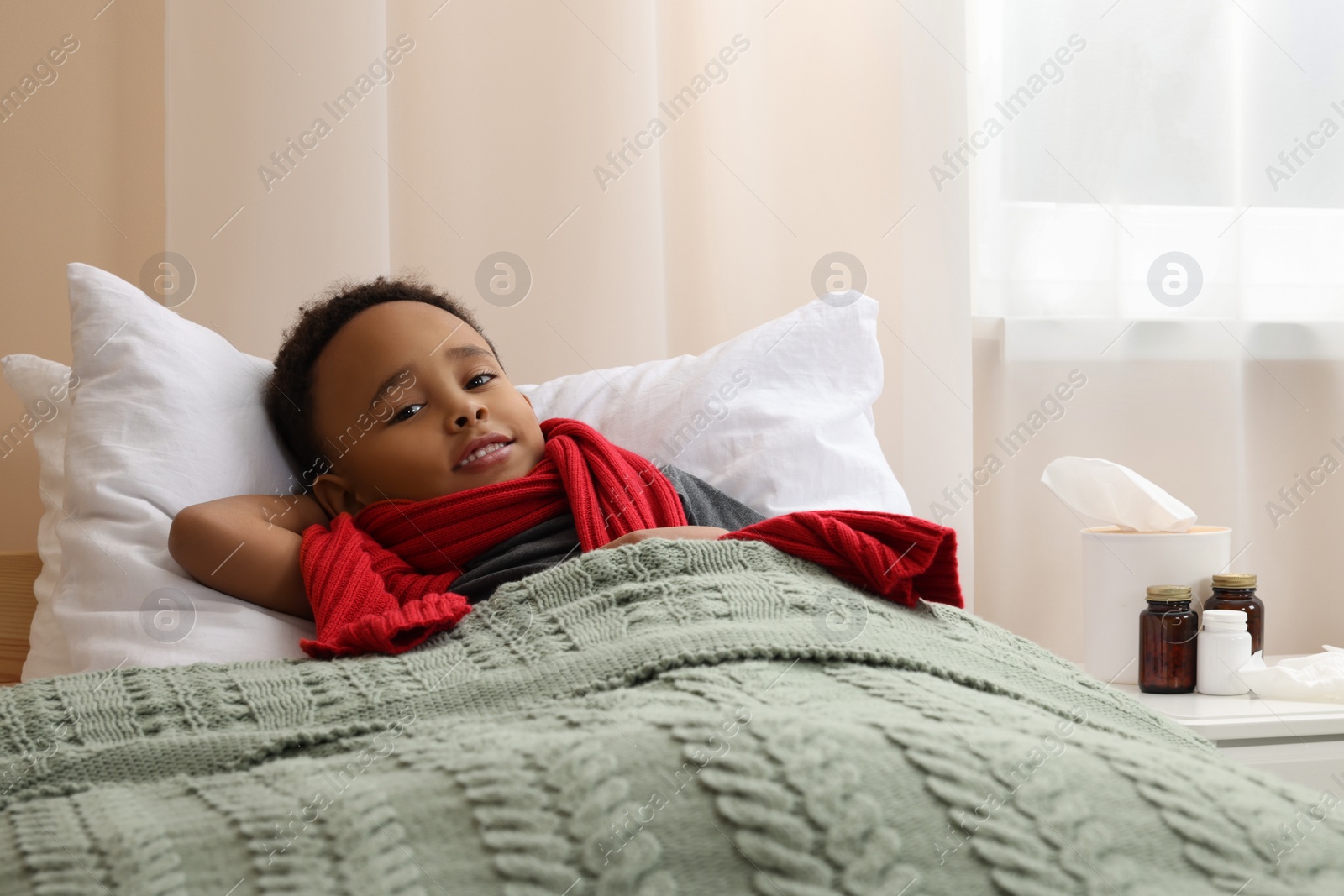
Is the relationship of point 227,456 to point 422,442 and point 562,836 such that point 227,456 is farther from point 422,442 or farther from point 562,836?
point 562,836

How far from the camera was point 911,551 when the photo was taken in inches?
31.2

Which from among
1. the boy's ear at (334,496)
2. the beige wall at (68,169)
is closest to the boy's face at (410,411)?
the boy's ear at (334,496)

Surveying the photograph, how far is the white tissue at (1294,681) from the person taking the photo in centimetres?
119

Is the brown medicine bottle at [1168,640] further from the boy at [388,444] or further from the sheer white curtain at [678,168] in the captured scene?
the boy at [388,444]

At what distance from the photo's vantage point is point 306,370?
1.10m

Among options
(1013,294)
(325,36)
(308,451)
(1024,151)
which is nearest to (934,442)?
(1013,294)

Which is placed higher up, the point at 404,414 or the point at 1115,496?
the point at 404,414

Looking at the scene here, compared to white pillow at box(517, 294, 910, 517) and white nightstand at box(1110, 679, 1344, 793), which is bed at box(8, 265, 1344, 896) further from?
white nightstand at box(1110, 679, 1344, 793)

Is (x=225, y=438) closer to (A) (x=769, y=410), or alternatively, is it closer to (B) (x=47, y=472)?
(B) (x=47, y=472)

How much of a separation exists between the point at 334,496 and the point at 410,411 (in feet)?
0.44

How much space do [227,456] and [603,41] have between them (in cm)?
88

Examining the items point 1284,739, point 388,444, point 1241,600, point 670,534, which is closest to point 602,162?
point 388,444

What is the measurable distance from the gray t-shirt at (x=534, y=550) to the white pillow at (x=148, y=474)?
16cm

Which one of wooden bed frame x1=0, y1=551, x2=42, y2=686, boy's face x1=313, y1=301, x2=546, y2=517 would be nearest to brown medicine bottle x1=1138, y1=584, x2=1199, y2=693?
boy's face x1=313, y1=301, x2=546, y2=517
